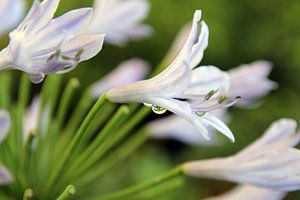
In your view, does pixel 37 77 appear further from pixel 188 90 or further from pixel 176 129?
pixel 176 129

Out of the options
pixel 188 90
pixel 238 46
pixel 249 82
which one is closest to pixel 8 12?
pixel 188 90

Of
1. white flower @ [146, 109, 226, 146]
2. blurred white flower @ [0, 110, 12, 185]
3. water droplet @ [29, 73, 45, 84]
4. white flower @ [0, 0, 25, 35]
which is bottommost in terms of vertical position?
white flower @ [146, 109, 226, 146]

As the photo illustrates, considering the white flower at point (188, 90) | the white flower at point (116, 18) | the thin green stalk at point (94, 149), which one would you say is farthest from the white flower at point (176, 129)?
the white flower at point (188, 90)

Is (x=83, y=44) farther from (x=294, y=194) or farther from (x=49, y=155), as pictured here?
(x=294, y=194)

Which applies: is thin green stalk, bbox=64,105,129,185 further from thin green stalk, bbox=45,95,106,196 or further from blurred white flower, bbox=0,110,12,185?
blurred white flower, bbox=0,110,12,185

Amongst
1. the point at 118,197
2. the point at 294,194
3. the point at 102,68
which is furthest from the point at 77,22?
the point at 102,68

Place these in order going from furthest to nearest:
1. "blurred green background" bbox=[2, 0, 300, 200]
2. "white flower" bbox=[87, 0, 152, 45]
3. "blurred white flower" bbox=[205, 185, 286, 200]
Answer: "blurred green background" bbox=[2, 0, 300, 200], "white flower" bbox=[87, 0, 152, 45], "blurred white flower" bbox=[205, 185, 286, 200]

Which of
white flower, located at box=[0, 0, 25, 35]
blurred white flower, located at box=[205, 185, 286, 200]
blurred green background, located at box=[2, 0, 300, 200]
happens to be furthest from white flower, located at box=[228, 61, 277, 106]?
blurred green background, located at box=[2, 0, 300, 200]

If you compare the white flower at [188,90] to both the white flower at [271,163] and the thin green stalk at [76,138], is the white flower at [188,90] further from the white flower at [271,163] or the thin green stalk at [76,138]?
the white flower at [271,163]
